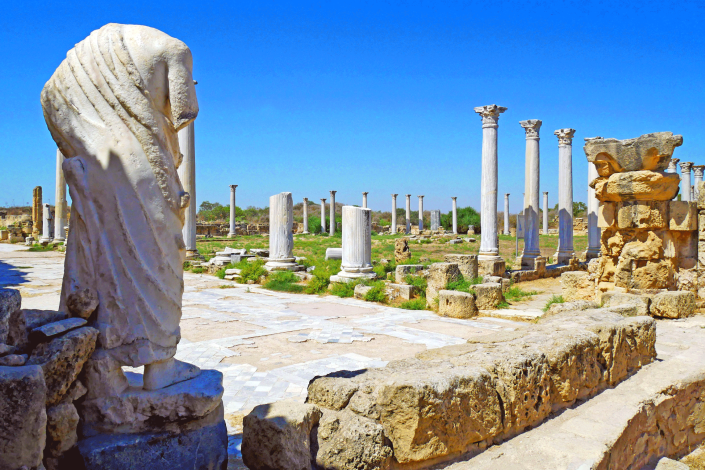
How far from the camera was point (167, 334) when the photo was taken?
2475 millimetres

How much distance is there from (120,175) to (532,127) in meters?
18.1

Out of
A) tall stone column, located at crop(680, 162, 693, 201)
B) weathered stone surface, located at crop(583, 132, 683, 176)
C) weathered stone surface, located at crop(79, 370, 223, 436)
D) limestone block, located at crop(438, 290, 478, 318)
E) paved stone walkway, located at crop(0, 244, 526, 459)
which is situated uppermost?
tall stone column, located at crop(680, 162, 693, 201)

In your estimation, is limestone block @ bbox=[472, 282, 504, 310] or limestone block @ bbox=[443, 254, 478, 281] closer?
limestone block @ bbox=[472, 282, 504, 310]

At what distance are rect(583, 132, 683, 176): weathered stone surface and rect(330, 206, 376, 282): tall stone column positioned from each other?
579 centimetres

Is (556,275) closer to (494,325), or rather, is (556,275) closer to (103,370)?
(494,325)

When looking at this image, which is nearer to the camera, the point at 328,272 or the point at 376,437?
the point at 376,437

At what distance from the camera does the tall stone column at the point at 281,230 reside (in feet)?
49.3

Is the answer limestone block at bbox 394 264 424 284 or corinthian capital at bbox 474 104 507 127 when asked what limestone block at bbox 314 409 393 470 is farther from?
corinthian capital at bbox 474 104 507 127

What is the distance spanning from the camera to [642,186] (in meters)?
8.30

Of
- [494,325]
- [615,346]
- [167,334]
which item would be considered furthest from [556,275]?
[167,334]

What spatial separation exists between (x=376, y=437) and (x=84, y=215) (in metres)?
1.81

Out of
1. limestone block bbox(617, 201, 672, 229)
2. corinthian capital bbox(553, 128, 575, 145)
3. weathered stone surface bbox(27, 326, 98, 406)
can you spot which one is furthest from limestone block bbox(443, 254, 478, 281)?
weathered stone surface bbox(27, 326, 98, 406)

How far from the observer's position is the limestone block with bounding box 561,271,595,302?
9648 millimetres

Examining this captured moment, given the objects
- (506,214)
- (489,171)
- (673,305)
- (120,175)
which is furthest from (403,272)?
(506,214)
